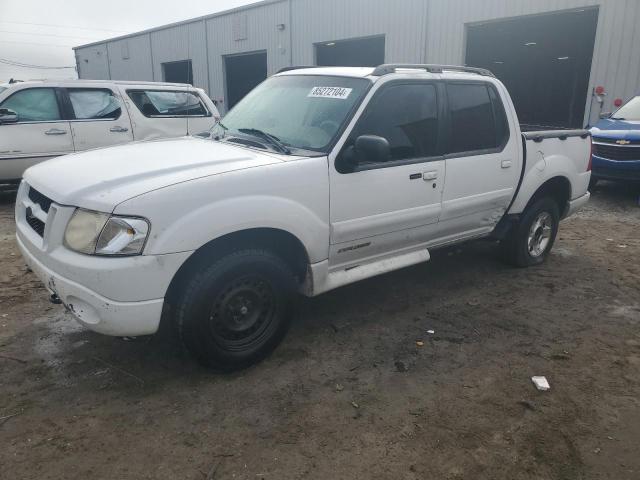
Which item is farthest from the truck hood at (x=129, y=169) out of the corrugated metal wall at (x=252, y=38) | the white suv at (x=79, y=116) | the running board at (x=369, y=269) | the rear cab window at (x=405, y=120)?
the corrugated metal wall at (x=252, y=38)

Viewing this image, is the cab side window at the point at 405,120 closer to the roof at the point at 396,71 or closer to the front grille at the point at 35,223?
the roof at the point at 396,71

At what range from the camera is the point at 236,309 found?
10.5 ft

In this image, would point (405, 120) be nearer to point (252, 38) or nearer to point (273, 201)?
point (273, 201)

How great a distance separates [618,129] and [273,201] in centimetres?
842

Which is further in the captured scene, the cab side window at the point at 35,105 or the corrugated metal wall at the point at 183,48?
the corrugated metal wall at the point at 183,48

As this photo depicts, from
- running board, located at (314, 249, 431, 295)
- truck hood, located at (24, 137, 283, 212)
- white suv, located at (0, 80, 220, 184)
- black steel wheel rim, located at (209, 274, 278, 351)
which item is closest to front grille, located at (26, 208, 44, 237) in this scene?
truck hood, located at (24, 137, 283, 212)

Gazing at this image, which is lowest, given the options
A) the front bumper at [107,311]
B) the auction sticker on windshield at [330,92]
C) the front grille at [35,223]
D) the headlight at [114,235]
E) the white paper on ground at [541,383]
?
the white paper on ground at [541,383]

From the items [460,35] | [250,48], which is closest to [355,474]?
[460,35]

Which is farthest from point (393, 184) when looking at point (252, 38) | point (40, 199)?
point (252, 38)

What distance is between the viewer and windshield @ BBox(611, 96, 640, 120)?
31.2 feet

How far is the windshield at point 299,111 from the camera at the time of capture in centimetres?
357

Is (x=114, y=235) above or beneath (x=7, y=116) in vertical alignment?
beneath

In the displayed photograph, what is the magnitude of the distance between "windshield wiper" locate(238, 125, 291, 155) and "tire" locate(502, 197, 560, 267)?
281cm

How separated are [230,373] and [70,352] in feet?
3.83
